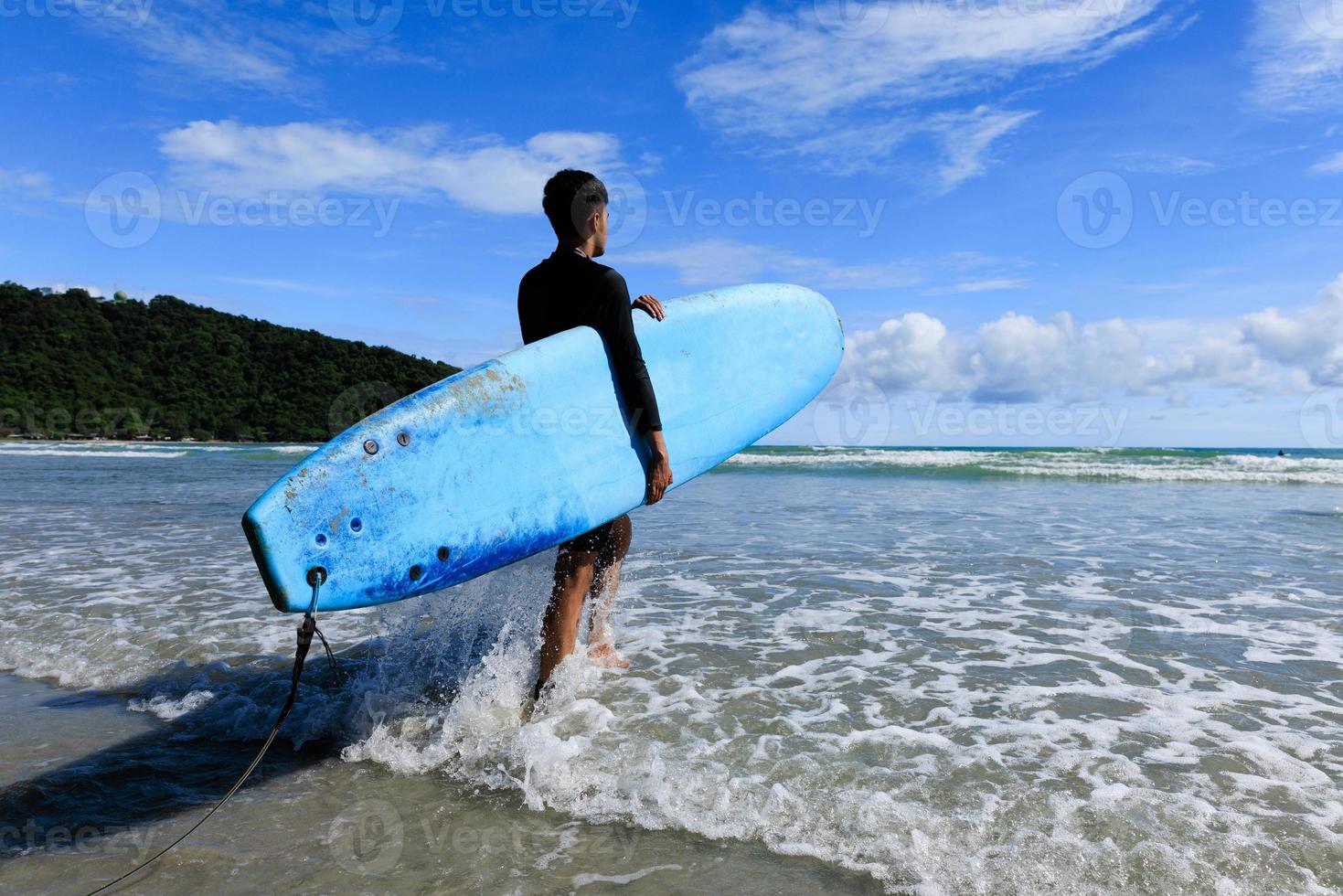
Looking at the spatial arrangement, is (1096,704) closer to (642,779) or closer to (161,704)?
(642,779)

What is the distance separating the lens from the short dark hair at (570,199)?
113 inches

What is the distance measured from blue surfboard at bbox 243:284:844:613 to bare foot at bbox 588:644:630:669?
0.71 m

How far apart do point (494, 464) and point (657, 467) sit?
642mm

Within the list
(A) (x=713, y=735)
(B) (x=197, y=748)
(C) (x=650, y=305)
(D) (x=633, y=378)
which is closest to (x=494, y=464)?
(D) (x=633, y=378)

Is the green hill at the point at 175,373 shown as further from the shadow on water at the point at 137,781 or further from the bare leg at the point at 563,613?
the bare leg at the point at 563,613

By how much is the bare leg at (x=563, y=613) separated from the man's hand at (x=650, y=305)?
110 centimetres

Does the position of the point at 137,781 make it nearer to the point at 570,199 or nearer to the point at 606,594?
the point at 606,594

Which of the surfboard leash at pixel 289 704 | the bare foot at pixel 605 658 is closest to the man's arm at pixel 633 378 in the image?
the bare foot at pixel 605 658

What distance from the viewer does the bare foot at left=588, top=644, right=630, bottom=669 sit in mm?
3301

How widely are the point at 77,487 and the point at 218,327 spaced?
55602 mm

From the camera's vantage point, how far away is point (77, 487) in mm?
12422

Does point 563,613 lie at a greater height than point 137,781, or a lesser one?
greater

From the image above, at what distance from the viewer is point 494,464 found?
2.78m

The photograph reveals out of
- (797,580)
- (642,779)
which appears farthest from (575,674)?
(797,580)
